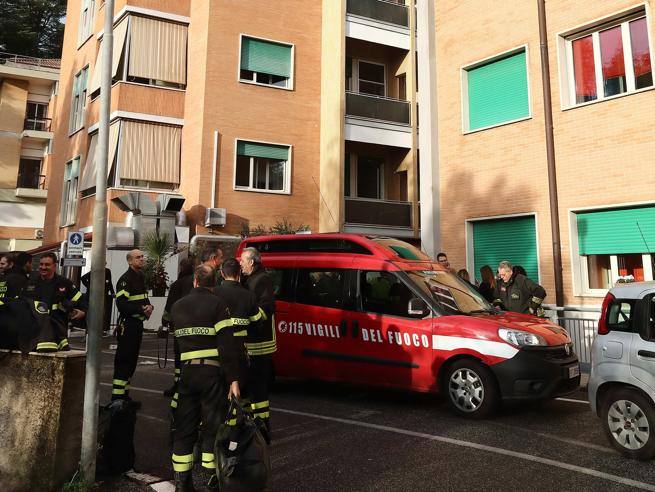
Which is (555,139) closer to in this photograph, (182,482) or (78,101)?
(182,482)

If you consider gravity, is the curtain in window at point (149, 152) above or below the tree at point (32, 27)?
below

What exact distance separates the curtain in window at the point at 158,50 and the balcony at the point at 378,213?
716cm

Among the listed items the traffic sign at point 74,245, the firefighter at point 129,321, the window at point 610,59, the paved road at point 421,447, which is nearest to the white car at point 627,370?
the paved road at point 421,447

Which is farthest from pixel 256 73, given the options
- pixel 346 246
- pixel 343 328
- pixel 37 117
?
pixel 37 117

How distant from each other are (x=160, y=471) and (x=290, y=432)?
159 cm

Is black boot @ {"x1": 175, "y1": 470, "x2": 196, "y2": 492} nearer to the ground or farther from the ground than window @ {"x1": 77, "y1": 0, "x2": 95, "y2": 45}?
nearer to the ground

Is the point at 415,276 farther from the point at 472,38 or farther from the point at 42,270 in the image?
the point at 472,38

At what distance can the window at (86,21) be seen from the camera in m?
22.7

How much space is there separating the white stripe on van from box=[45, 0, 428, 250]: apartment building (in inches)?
462

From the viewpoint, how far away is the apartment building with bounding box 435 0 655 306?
34.3ft

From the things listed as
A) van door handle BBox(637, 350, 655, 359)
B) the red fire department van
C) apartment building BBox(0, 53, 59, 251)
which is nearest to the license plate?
the red fire department van

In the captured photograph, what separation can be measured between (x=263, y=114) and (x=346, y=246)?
1201 centimetres

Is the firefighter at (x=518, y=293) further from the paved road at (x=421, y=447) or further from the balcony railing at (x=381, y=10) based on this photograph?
the balcony railing at (x=381, y=10)

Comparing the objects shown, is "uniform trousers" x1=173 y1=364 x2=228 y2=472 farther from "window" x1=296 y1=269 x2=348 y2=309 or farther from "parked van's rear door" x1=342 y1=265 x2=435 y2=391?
"window" x1=296 y1=269 x2=348 y2=309
